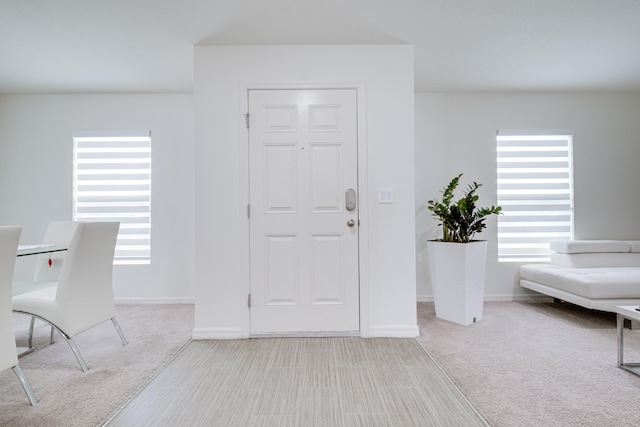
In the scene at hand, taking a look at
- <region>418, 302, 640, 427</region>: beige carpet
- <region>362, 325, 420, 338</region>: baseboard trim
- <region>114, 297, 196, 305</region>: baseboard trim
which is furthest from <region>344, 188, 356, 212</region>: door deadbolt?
<region>114, 297, 196, 305</region>: baseboard trim

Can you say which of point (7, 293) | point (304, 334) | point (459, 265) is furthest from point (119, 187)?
point (459, 265)

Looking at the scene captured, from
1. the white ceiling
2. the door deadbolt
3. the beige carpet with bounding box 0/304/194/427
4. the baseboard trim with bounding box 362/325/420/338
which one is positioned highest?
the white ceiling

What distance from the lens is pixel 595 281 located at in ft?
10.4

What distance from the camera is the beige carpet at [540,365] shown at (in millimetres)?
1810

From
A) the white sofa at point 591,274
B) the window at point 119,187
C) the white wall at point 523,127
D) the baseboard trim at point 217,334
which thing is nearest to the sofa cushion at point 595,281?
the white sofa at point 591,274

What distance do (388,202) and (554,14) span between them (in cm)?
174

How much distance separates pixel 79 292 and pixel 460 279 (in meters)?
2.91

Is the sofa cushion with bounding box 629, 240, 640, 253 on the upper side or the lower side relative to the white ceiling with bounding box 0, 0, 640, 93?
lower

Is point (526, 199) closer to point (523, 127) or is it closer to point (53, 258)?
point (523, 127)

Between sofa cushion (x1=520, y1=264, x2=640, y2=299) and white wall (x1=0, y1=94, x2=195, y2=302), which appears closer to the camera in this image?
sofa cushion (x1=520, y1=264, x2=640, y2=299)

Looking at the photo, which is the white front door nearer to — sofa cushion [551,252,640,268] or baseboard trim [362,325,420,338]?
baseboard trim [362,325,420,338]

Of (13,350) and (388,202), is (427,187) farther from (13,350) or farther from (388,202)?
(13,350)

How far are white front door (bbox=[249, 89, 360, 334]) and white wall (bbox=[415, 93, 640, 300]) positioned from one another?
1505mm

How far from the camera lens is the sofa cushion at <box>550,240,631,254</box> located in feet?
12.6
